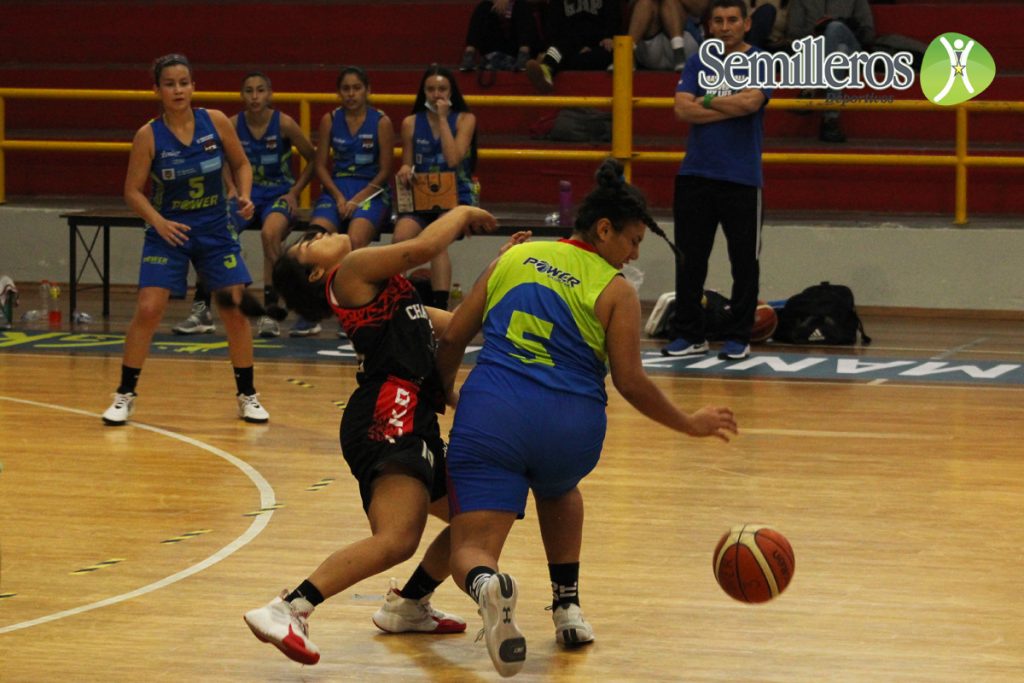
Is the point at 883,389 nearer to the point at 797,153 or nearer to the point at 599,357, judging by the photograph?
the point at 797,153

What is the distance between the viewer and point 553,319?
15.3 feet

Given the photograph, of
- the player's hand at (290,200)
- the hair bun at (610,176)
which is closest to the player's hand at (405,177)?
the player's hand at (290,200)

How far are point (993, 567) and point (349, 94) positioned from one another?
6.98 meters

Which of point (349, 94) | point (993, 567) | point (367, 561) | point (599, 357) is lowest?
point (993, 567)

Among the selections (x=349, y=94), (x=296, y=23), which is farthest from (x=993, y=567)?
(x=296, y=23)

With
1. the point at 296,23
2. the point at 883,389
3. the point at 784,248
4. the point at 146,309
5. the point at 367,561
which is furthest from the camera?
the point at 296,23

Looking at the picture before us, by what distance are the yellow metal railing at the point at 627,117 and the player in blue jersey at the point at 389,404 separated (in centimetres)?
795

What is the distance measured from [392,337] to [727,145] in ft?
19.6

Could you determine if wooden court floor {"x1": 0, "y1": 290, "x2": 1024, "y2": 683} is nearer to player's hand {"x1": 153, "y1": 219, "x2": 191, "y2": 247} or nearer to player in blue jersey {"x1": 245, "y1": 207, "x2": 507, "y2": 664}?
player in blue jersey {"x1": 245, "y1": 207, "x2": 507, "y2": 664}

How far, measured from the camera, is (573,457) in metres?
4.66

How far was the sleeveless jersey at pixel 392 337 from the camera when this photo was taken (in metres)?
4.88

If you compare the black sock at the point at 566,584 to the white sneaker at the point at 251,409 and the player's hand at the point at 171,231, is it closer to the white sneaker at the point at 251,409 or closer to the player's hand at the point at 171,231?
the white sneaker at the point at 251,409

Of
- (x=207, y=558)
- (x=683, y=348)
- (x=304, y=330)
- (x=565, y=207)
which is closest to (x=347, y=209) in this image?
(x=304, y=330)

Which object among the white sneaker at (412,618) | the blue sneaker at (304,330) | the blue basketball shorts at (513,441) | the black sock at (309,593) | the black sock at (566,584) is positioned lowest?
the white sneaker at (412,618)
